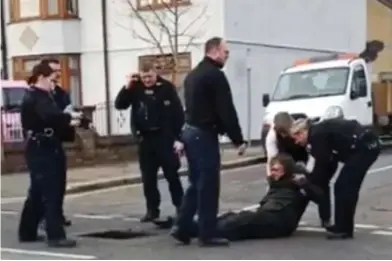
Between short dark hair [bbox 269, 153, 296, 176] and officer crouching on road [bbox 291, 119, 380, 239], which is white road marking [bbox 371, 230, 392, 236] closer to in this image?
Result: officer crouching on road [bbox 291, 119, 380, 239]

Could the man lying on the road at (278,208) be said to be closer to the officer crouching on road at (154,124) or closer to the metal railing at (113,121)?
the officer crouching on road at (154,124)

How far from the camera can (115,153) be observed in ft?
78.8

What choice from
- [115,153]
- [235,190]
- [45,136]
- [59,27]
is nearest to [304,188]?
[45,136]

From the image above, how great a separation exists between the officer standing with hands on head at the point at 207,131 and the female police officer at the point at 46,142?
1276mm

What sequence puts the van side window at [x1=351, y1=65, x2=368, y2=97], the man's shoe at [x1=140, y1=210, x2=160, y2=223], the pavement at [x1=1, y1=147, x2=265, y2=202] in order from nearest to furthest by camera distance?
the man's shoe at [x1=140, y1=210, x2=160, y2=223], the pavement at [x1=1, y1=147, x2=265, y2=202], the van side window at [x1=351, y1=65, x2=368, y2=97]

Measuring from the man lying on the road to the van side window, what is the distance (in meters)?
12.7

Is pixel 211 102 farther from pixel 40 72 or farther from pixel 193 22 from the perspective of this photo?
pixel 193 22

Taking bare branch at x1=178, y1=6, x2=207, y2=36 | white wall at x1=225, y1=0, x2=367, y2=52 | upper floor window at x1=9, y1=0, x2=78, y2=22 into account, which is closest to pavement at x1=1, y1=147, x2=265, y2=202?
bare branch at x1=178, y1=6, x2=207, y2=36

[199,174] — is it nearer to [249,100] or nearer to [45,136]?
[45,136]

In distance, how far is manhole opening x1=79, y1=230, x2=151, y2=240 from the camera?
1120cm

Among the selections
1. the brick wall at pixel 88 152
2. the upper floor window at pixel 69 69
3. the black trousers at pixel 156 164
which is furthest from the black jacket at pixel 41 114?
the upper floor window at pixel 69 69

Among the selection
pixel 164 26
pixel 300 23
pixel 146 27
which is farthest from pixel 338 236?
pixel 300 23

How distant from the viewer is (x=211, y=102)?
9.91m

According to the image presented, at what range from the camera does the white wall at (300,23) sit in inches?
1192
